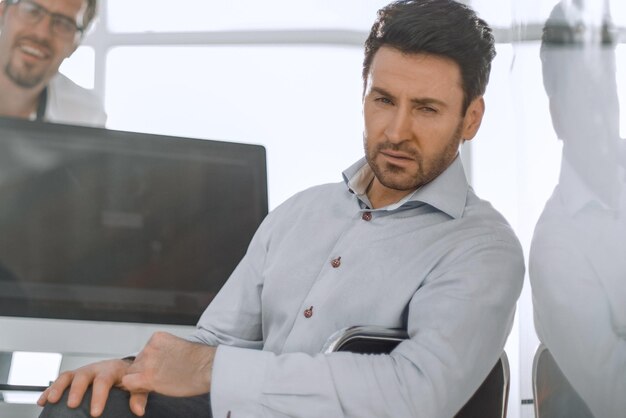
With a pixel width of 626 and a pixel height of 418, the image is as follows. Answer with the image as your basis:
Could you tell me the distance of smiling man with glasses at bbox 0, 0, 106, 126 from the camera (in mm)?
2623

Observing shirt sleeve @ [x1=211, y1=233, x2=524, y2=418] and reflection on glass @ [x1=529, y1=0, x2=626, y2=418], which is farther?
reflection on glass @ [x1=529, y1=0, x2=626, y2=418]

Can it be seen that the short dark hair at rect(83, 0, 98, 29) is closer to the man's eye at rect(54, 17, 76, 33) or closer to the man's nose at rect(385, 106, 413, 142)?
the man's eye at rect(54, 17, 76, 33)

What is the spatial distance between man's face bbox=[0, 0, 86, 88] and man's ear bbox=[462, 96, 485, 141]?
1.54 m

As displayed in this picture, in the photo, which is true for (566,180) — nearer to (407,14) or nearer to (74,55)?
(407,14)

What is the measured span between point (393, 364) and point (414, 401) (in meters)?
0.06

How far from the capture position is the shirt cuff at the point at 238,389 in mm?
1282

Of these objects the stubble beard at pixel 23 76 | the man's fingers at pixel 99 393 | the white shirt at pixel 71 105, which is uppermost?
the stubble beard at pixel 23 76

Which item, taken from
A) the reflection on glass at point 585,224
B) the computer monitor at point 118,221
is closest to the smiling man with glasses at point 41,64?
the computer monitor at point 118,221

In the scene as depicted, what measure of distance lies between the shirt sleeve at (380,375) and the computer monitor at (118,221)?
1010mm

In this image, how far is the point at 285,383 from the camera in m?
1.28

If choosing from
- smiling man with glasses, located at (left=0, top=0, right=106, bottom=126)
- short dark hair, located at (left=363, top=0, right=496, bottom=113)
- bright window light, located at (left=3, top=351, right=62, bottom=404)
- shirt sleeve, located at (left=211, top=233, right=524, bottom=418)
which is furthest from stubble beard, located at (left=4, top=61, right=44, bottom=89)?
shirt sleeve, located at (left=211, top=233, right=524, bottom=418)

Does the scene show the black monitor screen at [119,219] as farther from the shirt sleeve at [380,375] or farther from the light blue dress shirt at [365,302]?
the shirt sleeve at [380,375]

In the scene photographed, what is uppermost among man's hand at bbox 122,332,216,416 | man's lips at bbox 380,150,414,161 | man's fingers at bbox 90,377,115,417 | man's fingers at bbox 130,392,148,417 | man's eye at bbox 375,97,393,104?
man's eye at bbox 375,97,393,104

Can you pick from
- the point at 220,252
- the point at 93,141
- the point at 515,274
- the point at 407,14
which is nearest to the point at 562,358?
the point at 515,274
